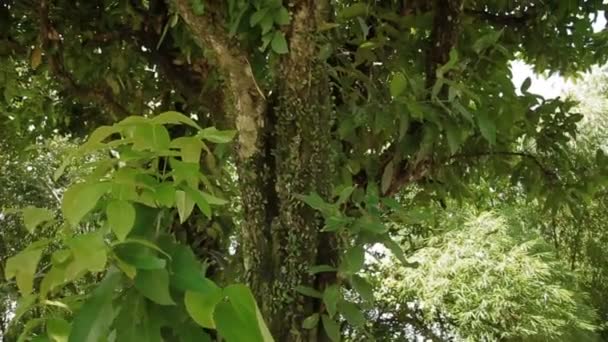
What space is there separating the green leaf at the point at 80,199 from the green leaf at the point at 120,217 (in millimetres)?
12

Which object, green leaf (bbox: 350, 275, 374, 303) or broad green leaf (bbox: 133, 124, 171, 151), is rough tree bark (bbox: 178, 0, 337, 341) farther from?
broad green leaf (bbox: 133, 124, 171, 151)

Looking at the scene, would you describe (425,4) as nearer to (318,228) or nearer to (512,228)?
(318,228)

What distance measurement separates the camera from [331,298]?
1086 mm

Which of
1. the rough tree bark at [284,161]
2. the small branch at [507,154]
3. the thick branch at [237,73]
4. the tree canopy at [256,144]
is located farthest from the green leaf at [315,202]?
the small branch at [507,154]

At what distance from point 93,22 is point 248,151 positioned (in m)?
0.90

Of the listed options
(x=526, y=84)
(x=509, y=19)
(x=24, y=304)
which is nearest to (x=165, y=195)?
(x=24, y=304)

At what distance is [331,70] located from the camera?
50.7 inches

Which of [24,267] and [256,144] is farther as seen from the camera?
[256,144]

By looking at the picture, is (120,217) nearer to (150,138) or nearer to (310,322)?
(150,138)

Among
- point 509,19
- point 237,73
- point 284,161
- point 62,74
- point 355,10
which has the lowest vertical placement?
point 284,161

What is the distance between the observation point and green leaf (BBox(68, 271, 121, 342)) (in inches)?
18.8

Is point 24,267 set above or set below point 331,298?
below

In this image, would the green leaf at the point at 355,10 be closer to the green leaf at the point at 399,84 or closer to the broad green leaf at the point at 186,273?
the green leaf at the point at 399,84

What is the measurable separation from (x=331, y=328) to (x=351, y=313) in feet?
0.14
